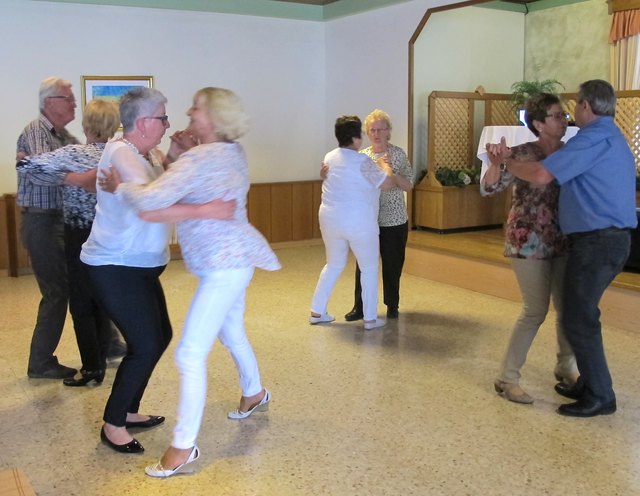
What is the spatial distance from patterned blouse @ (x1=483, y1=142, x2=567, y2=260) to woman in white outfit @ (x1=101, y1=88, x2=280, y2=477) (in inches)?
47.3

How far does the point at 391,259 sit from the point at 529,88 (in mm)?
3973

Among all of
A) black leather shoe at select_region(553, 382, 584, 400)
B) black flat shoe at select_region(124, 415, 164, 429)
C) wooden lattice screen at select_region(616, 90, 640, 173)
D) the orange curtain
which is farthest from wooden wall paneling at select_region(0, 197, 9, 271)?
the orange curtain

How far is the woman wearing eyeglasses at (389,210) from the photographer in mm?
4395

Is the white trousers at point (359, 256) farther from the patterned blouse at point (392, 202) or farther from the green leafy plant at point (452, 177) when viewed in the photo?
the green leafy plant at point (452, 177)

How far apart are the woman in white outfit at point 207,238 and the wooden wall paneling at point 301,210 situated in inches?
205

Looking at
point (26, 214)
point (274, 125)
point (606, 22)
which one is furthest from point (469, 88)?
point (26, 214)

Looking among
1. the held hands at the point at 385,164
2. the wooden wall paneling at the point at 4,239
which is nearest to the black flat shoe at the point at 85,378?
the held hands at the point at 385,164

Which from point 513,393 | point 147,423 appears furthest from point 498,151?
point 147,423

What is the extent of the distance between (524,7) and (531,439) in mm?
6537

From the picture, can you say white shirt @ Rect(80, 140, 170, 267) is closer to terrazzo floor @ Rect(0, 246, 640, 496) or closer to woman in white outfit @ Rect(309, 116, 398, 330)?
terrazzo floor @ Rect(0, 246, 640, 496)

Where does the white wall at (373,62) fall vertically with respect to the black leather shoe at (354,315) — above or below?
above

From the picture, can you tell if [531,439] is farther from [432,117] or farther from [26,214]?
[432,117]

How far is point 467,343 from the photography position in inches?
162

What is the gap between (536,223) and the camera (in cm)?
304
